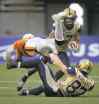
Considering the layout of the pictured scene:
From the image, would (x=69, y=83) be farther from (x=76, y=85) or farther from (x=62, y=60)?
(x=62, y=60)

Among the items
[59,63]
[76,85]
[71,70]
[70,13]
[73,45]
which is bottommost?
[76,85]

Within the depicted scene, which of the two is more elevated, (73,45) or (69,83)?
(73,45)

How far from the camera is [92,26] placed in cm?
3916

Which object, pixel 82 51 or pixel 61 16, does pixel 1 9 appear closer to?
pixel 82 51

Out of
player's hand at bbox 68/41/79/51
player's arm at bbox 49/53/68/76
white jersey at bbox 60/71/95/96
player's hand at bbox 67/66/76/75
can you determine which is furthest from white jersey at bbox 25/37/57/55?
white jersey at bbox 60/71/95/96

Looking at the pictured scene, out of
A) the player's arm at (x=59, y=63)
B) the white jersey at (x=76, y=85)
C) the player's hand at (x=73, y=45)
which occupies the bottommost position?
the white jersey at (x=76, y=85)

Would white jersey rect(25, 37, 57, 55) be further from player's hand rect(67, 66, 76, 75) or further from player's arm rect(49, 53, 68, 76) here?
player's hand rect(67, 66, 76, 75)

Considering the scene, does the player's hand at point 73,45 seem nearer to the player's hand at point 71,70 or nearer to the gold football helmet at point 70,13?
the gold football helmet at point 70,13

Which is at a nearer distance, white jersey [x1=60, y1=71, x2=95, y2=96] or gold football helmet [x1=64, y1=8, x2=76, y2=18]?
white jersey [x1=60, y1=71, x2=95, y2=96]

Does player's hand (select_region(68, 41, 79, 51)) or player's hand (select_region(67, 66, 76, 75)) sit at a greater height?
player's hand (select_region(68, 41, 79, 51))

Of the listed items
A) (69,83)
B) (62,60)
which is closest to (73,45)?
(62,60)

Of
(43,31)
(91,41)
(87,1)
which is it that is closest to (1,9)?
(43,31)

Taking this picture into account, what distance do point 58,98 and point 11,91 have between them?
2204mm

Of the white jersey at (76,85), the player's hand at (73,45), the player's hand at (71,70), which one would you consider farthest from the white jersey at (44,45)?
the white jersey at (76,85)
